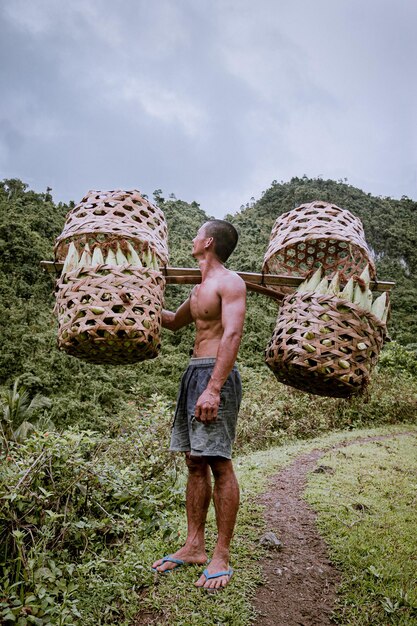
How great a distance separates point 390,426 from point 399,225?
62.1 feet

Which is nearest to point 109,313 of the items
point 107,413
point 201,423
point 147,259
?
point 147,259

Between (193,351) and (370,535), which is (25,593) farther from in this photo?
(370,535)

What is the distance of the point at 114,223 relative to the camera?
106 inches

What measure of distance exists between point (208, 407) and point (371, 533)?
172 centimetres

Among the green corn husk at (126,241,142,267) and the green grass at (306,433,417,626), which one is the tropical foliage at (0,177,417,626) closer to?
the green grass at (306,433,417,626)

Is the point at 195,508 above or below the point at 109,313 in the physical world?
below

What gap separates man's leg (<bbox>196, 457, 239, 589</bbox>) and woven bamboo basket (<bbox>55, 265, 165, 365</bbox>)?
0.73 m

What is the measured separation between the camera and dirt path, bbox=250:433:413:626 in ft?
7.98

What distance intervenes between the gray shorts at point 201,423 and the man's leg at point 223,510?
0.34 ft

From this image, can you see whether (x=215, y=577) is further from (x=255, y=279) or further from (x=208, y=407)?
(x=255, y=279)

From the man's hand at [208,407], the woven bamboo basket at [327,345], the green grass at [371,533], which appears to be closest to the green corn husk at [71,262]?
the man's hand at [208,407]

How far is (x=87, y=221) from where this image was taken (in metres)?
2.71

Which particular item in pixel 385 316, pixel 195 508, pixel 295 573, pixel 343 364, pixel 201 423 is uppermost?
pixel 385 316

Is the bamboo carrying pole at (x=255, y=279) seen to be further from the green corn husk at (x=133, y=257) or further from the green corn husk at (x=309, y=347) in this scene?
the green corn husk at (x=309, y=347)
